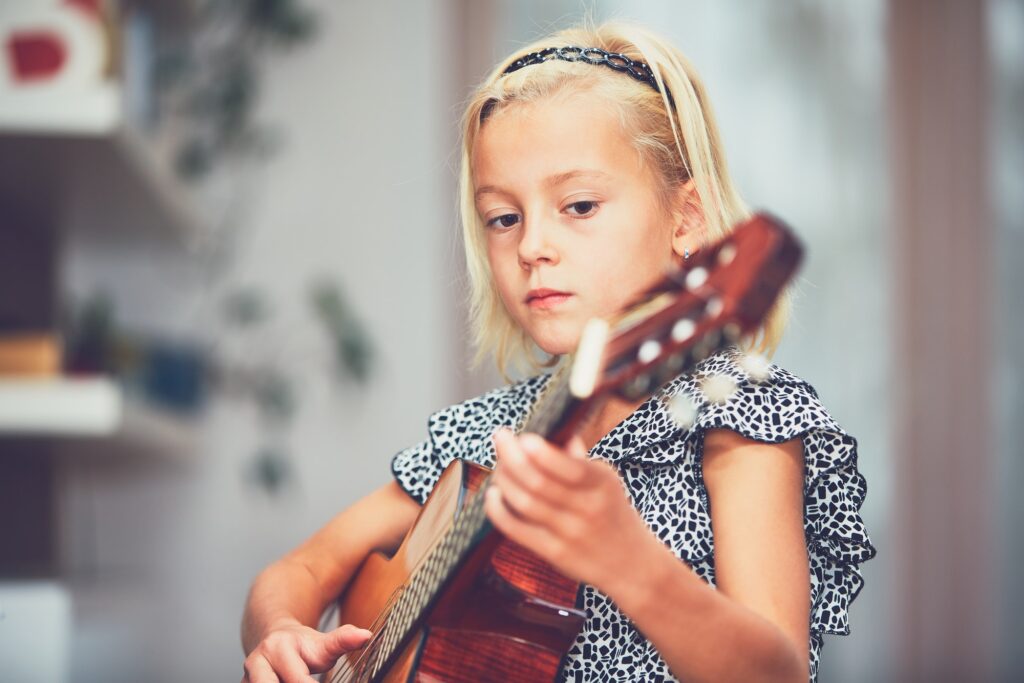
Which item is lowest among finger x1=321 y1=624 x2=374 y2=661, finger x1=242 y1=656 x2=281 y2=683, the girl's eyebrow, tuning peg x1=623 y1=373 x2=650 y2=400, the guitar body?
finger x1=242 y1=656 x2=281 y2=683

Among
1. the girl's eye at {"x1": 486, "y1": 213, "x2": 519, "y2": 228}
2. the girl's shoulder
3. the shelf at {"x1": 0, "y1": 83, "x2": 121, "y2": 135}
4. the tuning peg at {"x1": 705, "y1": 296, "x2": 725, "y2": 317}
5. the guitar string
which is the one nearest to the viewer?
the tuning peg at {"x1": 705, "y1": 296, "x2": 725, "y2": 317}

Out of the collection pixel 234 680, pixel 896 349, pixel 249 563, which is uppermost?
pixel 896 349

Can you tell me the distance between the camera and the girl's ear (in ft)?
2.82

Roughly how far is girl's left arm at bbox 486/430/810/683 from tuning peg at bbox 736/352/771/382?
2.0 inches

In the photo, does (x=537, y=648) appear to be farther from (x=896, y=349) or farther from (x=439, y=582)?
(x=896, y=349)

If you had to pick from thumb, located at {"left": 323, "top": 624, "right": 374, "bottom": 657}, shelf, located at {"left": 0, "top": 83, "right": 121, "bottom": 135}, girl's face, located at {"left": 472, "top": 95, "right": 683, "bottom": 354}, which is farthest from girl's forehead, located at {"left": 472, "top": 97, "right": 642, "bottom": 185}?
shelf, located at {"left": 0, "top": 83, "right": 121, "bottom": 135}

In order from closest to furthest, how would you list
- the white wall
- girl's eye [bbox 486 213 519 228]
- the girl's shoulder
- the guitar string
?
the guitar string → the girl's shoulder → girl's eye [bbox 486 213 519 228] → the white wall

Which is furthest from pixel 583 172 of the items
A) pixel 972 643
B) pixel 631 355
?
pixel 972 643

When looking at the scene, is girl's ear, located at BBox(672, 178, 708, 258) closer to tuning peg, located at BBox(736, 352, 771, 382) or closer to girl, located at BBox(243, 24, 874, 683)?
girl, located at BBox(243, 24, 874, 683)

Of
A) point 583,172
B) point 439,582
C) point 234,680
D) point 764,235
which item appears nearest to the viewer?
point 764,235

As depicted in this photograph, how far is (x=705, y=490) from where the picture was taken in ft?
2.49

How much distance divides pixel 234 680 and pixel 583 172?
6.74 feet

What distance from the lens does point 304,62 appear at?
8.41 ft

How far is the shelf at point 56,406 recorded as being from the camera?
4.82ft
